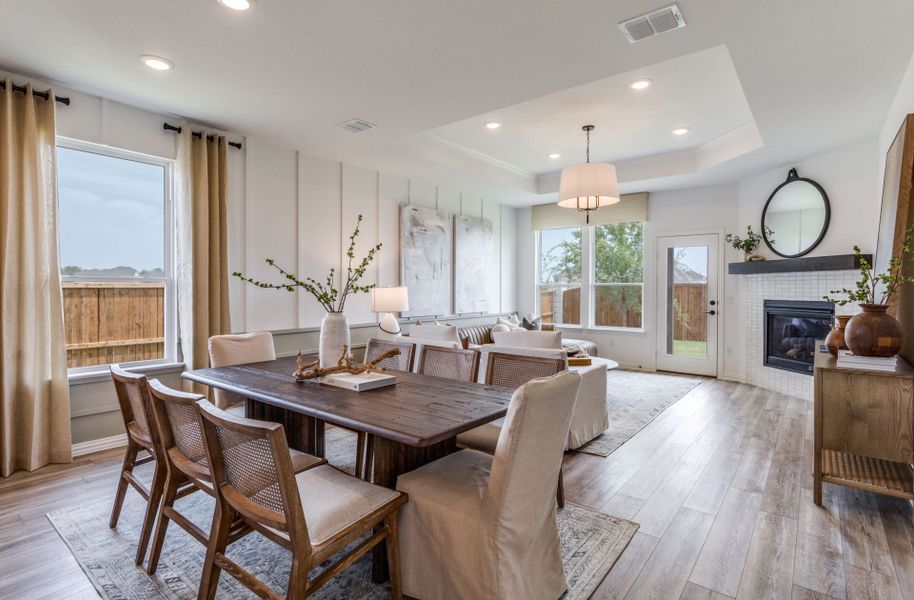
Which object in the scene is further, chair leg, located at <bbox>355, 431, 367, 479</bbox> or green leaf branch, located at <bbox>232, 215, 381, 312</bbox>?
green leaf branch, located at <bbox>232, 215, 381, 312</bbox>

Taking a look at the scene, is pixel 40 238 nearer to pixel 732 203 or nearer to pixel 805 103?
pixel 805 103

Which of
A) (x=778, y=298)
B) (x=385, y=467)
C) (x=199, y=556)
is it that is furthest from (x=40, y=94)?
Result: (x=778, y=298)

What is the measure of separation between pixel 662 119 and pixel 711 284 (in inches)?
108

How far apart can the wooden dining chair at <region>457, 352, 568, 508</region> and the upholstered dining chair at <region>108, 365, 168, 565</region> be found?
1369mm

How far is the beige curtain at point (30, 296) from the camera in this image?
282 cm

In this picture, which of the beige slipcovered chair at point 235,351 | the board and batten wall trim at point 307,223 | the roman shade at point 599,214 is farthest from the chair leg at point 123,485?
the roman shade at point 599,214

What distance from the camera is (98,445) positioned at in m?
3.28

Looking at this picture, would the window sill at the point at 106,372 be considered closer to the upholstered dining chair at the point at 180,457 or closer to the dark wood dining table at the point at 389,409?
the dark wood dining table at the point at 389,409

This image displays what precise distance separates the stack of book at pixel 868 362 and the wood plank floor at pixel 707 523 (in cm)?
77

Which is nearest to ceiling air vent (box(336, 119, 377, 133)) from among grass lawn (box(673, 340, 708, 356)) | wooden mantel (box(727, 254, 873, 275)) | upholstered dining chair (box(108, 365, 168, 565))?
upholstered dining chair (box(108, 365, 168, 565))

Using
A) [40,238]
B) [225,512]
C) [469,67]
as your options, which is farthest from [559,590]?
[40,238]

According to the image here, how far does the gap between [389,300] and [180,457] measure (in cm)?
281

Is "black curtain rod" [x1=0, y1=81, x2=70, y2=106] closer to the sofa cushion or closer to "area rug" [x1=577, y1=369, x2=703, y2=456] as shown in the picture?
the sofa cushion

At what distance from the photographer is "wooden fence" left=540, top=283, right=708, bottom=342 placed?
20.3ft
